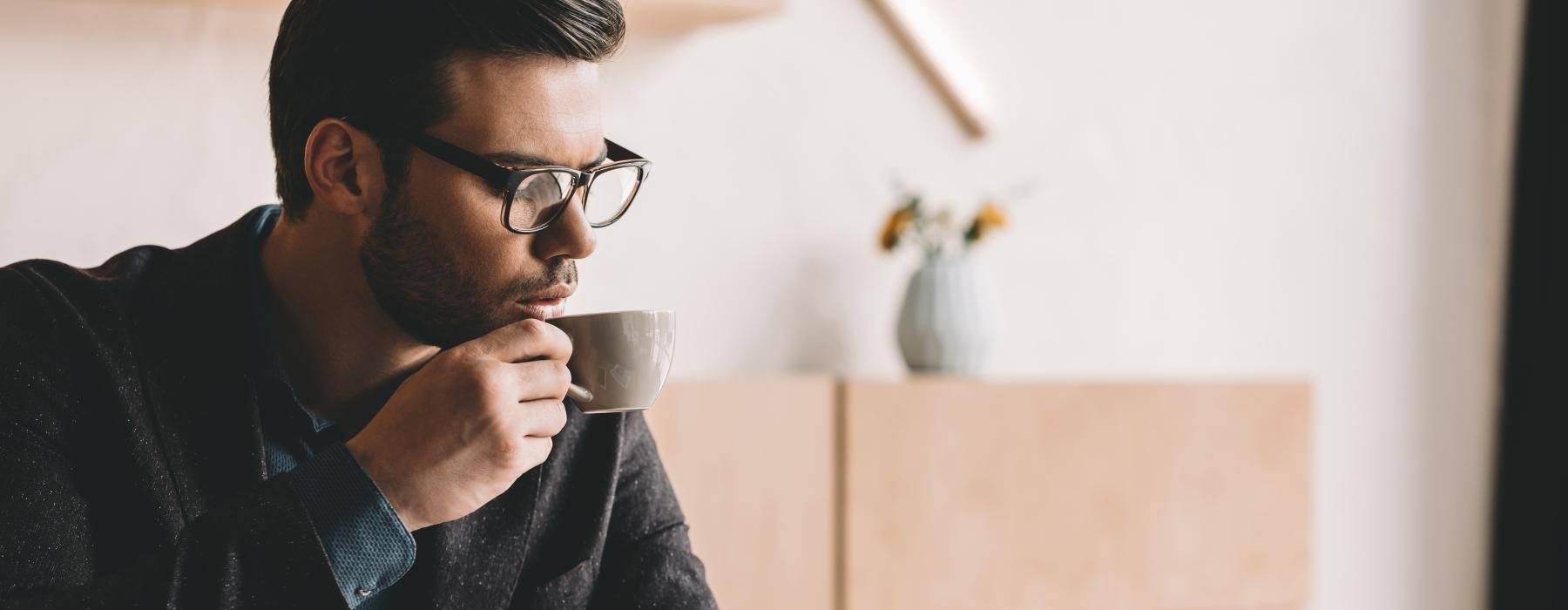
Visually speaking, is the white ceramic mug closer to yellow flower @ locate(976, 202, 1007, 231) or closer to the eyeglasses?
the eyeglasses

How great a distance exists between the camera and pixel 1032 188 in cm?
226

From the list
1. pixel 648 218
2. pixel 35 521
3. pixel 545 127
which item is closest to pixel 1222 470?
pixel 648 218

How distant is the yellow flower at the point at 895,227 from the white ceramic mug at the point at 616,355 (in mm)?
1022

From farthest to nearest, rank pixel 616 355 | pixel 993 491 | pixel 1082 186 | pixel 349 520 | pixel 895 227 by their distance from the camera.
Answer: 1. pixel 1082 186
2. pixel 895 227
3. pixel 993 491
4. pixel 616 355
5. pixel 349 520

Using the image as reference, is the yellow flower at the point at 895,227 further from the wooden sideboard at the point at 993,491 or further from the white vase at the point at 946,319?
the wooden sideboard at the point at 993,491

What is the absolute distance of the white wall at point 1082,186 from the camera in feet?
5.61

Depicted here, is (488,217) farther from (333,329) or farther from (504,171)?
(333,329)

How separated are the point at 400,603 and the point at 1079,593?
1124 millimetres

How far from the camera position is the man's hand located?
3.01 ft

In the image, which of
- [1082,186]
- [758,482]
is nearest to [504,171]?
[758,482]

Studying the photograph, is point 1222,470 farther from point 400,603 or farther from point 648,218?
point 400,603

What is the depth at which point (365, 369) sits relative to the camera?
1162 millimetres

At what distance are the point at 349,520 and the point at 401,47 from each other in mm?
397

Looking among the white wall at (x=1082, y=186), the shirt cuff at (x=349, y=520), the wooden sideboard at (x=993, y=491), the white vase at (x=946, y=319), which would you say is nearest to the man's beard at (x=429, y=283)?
the shirt cuff at (x=349, y=520)
